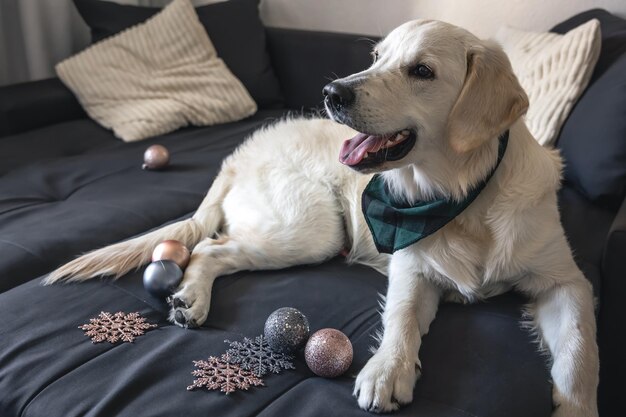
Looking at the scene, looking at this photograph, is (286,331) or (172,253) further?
(172,253)

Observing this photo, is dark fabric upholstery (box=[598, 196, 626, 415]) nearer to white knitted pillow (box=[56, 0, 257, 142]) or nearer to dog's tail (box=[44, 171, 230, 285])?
dog's tail (box=[44, 171, 230, 285])

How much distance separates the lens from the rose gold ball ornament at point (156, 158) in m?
2.25

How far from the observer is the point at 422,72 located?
53.5 inches

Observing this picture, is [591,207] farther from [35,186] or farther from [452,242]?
[35,186]

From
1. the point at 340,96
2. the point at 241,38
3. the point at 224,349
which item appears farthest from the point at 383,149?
the point at 241,38

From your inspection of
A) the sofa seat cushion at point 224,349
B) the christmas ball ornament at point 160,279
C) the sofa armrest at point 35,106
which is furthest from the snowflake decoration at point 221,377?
the sofa armrest at point 35,106

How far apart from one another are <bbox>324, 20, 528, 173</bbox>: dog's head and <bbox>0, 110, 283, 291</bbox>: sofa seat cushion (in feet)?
2.73

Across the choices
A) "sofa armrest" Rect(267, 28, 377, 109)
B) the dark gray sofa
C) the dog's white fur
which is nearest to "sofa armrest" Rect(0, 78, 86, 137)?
the dark gray sofa

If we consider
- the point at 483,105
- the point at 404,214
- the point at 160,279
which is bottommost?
the point at 160,279

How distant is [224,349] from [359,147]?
55 cm

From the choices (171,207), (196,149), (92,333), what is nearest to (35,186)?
(171,207)

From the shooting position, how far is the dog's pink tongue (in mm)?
1377

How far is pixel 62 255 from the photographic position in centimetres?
167

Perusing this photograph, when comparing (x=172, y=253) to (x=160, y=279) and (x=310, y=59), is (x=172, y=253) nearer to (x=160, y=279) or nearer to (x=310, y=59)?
(x=160, y=279)
